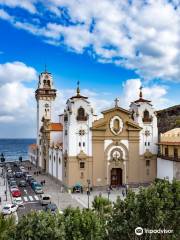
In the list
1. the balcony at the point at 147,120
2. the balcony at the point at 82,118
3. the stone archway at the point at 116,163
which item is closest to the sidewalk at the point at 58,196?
the stone archway at the point at 116,163

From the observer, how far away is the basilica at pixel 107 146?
6019 centimetres

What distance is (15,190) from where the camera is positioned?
5756 centimetres

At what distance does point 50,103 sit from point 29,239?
244 feet

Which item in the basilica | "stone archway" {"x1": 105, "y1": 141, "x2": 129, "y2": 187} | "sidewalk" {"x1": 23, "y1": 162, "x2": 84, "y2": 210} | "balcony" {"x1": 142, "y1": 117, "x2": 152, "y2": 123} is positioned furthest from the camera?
"balcony" {"x1": 142, "y1": 117, "x2": 152, "y2": 123}

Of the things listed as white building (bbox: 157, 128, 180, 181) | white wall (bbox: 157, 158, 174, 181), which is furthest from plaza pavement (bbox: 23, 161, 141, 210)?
white building (bbox: 157, 128, 180, 181)

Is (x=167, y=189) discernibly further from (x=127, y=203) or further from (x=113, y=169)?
(x=113, y=169)

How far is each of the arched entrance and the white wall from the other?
22.6 feet

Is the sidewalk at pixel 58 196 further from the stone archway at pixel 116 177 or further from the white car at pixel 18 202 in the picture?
the stone archway at pixel 116 177

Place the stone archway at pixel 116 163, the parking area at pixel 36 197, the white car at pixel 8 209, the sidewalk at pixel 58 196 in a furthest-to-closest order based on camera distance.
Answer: the stone archway at pixel 116 163 < the sidewalk at pixel 58 196 < the parking area at pixel 36 197 < the white car at pixel 8 209

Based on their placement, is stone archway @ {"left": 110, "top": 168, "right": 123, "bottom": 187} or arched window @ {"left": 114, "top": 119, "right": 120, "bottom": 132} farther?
stone archway @ {"left": 110, "top": 168, "right": 123, "bottom": 187}

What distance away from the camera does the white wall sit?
6041 centimetres
